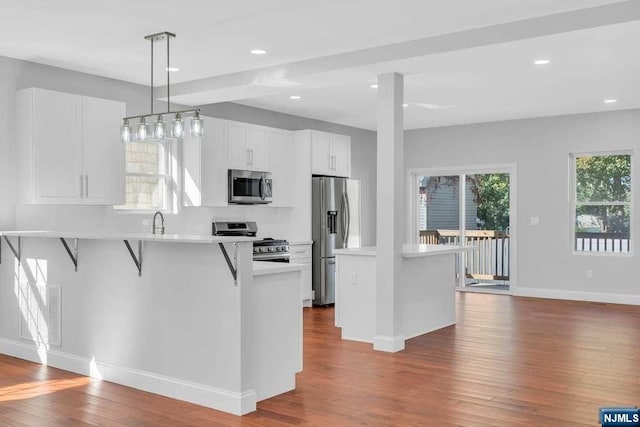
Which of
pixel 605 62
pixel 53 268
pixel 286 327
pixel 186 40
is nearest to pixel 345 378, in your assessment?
pixel 286 327

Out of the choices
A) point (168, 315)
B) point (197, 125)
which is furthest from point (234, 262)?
point (197, 125)

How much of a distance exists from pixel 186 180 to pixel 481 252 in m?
4.91

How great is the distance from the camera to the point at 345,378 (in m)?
4.56

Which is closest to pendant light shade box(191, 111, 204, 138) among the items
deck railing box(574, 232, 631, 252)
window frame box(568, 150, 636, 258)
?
window frame box(568, 150, 636, 258)

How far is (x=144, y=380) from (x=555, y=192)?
6.63 metres

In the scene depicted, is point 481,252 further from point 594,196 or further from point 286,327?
point 286,327

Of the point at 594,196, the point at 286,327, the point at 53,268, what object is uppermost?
the point at 594,196

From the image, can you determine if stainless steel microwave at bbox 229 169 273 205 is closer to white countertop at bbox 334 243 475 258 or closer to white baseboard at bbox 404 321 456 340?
white countertop at bbox 334 243 475 258

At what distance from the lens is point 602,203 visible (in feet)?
28.1

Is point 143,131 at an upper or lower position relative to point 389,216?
upper

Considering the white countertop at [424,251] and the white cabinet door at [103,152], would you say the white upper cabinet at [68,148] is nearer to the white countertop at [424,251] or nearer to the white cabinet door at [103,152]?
the white cabinet door at [103,152]

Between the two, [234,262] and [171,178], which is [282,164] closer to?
[171,178]

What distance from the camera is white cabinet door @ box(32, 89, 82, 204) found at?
17.5 ft

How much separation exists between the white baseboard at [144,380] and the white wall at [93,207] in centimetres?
116
